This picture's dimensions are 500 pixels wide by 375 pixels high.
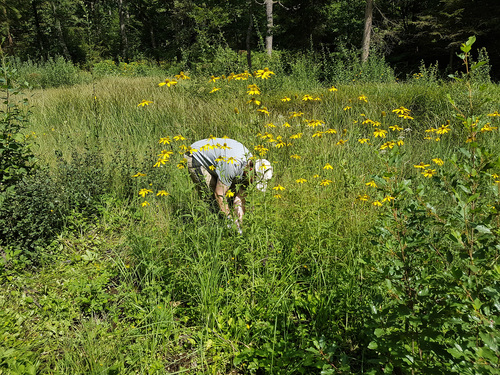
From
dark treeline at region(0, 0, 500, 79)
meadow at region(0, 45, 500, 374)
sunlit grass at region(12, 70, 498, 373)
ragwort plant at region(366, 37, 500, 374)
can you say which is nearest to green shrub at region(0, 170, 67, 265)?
meadow at region(0, 45, 500, 374)

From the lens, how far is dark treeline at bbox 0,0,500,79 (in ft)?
44.7

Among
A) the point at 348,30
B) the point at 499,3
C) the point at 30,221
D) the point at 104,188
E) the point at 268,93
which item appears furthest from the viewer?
the point at 348,30

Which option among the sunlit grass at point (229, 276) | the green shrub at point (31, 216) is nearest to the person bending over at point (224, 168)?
the sunlit grass at point (229, 276)

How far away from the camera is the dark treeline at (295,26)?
13617mm

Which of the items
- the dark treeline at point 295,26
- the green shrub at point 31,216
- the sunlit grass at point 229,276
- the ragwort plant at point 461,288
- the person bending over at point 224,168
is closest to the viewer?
the ragwort plant at point 461,288

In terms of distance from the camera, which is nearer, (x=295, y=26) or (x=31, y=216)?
(x=31, y=216)

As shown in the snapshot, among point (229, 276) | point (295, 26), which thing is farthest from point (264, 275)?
point (295, 26)

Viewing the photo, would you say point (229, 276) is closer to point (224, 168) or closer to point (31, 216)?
point (224, 168)

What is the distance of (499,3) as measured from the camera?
13.6 m

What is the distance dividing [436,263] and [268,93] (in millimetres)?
5430

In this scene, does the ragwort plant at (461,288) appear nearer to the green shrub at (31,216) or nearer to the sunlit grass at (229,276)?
the sunlit grass at (229,276)

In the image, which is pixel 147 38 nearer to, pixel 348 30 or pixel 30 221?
pixel 348 30

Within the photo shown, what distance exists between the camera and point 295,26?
18.4 meters

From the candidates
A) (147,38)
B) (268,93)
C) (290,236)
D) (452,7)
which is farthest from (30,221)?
(147,38)
